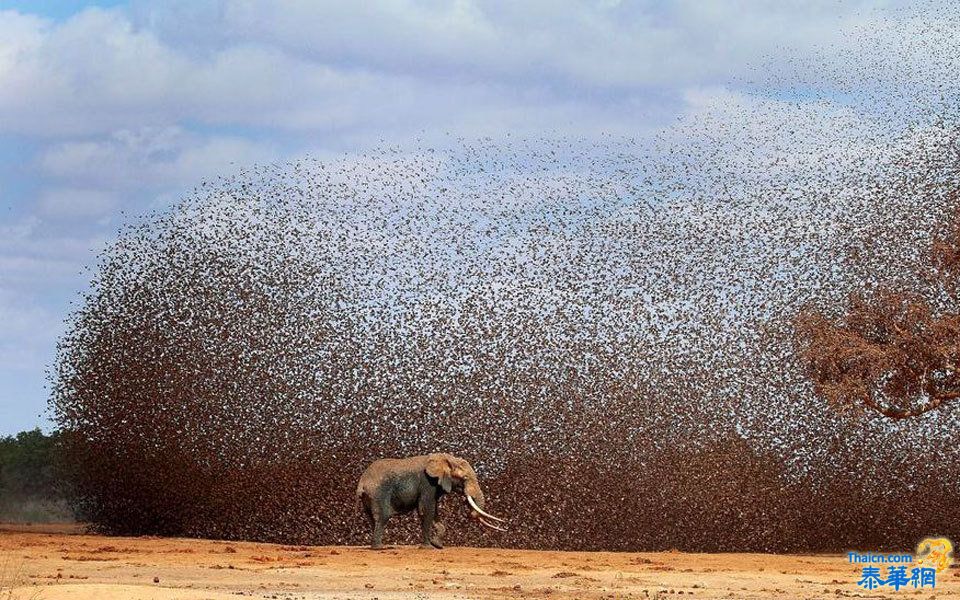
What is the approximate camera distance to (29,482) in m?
44.1

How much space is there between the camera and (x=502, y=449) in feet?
78.8

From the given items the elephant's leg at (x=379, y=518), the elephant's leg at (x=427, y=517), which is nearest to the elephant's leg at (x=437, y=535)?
the elephant's leg at (x=427, y=517)

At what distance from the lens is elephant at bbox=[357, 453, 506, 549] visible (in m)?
20.8

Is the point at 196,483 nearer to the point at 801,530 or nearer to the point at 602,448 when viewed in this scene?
the point at 602,448

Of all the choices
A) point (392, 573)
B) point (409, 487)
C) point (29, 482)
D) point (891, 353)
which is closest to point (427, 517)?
point (409, 487)

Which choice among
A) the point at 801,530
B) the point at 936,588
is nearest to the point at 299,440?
the point at 801,530

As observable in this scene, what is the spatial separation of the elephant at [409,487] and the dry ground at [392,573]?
649mm

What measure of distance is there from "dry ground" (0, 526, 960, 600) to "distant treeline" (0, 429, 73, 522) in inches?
829

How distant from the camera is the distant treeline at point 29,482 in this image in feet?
141

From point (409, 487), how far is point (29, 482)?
27.4 metres

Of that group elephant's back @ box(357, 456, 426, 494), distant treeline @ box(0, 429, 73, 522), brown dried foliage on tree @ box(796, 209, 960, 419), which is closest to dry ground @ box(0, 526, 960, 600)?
elephant's back @ box(357, 456, 426, 494)

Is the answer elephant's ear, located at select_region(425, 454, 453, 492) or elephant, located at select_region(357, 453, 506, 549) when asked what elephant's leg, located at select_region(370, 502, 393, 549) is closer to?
elephant, located at select_region(357, 453, 506, 549)

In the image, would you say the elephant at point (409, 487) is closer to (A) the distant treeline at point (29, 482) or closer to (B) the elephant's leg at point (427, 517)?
(B) the elephant's leg at point (427, 517)

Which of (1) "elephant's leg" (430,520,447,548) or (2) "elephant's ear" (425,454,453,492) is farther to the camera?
(1) "elephant's leg" (430,520,447,548)
